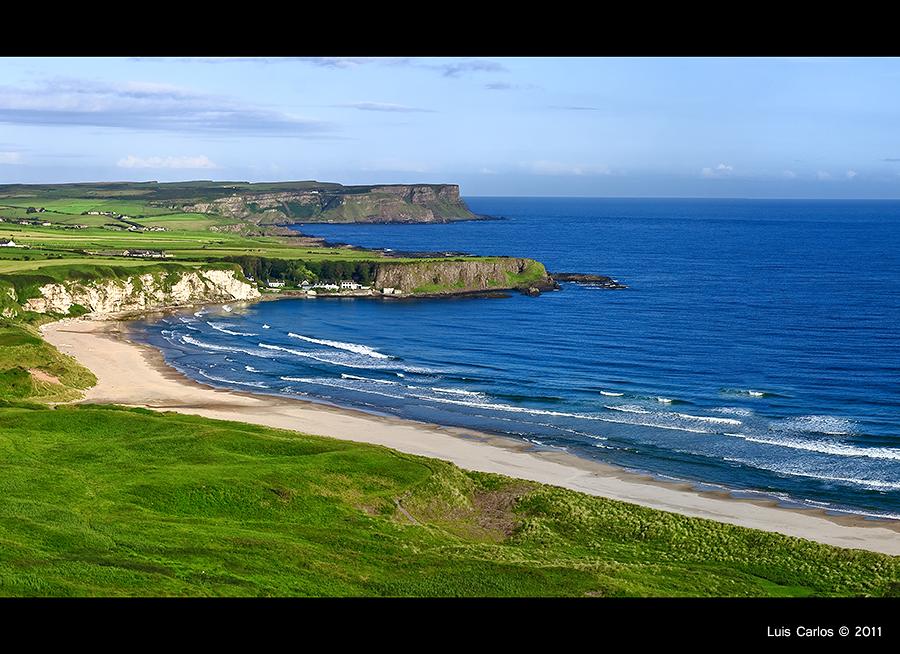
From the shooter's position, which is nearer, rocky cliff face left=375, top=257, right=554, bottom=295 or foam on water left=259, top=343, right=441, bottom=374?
foam on water left=259, top=343, right=441, bottom=374

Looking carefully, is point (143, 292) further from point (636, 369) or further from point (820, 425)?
point (820, 425)

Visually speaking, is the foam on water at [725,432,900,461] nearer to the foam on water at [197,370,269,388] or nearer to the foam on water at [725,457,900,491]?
the foam on water at [725,457,900,491]

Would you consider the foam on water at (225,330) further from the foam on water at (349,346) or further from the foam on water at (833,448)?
the foam on water at (833,448)

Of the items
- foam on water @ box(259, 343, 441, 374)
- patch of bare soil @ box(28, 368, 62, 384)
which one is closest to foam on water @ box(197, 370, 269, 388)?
foam on water @ box(259, 343, 441, 374)

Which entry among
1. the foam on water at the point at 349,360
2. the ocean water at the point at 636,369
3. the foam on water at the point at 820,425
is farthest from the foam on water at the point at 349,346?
the foam on water at the point at 820,425

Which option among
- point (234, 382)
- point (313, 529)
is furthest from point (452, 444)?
point (234, 382)

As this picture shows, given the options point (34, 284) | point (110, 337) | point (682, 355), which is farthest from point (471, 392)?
point (34, 284)
